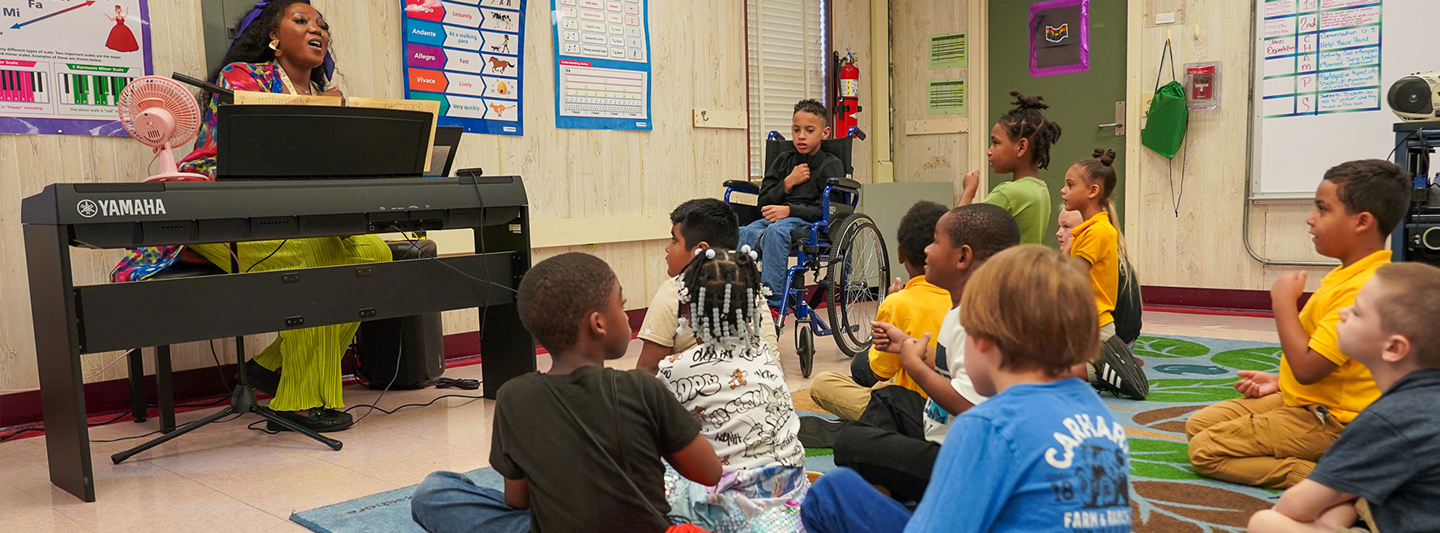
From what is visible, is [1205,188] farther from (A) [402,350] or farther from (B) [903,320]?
(A) [402,350]

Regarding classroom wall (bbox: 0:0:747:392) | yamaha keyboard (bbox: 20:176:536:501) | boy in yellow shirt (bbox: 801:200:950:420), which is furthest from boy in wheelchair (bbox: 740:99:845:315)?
boy in yellow shirt (bbox: 801:200:950:420)

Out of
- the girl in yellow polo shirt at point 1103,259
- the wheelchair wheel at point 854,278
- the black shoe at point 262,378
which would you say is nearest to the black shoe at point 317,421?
the black shoe at point 262,378

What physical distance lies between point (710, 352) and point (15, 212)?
2781mm

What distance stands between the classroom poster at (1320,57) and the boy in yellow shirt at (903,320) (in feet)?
11.5

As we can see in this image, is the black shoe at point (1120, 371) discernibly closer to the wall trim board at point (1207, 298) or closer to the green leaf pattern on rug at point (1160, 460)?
the green leaf pattern on rug at point (1160, 460)

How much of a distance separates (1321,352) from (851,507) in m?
1.22

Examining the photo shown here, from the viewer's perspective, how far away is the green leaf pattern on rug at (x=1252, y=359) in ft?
12.5

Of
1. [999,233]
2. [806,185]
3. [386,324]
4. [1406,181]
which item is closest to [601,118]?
[806,185]

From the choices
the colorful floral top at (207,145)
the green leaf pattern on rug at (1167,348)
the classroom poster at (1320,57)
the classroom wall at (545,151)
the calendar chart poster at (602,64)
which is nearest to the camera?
the colorful floral top at (207,145)

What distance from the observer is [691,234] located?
262cm

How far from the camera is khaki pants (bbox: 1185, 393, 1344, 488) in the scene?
2.22 m

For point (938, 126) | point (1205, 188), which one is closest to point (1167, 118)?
point (1205, 188)

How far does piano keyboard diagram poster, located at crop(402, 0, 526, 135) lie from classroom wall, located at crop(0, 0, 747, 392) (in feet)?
0.22

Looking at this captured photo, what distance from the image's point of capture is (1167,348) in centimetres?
431
